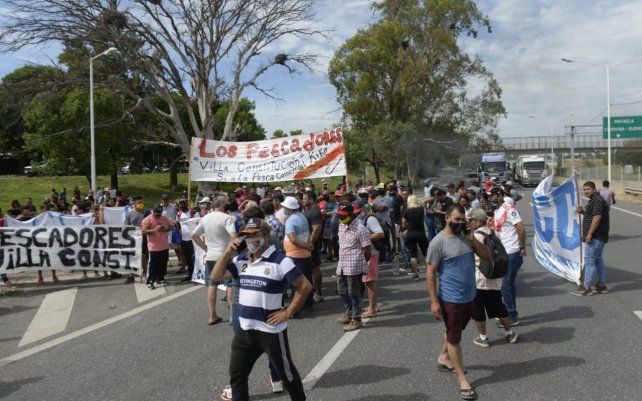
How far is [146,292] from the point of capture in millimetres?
9117

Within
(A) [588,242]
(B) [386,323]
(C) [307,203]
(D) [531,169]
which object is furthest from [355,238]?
(D) [531,169]

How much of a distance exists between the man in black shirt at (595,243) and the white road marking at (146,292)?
22.0ft

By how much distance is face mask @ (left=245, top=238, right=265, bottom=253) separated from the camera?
367cm

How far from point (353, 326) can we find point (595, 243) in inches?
161

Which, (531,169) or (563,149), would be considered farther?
(563,149)

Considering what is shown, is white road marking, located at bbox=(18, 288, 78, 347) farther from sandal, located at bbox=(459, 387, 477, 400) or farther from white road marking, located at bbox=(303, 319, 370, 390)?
sandal, located at bbox=(459, 387, 477, 400)

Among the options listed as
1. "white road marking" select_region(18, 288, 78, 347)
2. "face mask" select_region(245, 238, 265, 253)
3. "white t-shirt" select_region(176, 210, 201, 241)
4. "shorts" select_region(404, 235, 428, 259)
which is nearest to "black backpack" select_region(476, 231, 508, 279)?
"face mask" select_region(245, 238, 265, 253)

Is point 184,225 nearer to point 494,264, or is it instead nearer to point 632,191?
point 494,264

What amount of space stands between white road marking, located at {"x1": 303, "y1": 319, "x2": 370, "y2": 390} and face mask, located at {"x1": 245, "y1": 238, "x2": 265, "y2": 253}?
5.38 feet

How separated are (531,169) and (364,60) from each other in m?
17.9

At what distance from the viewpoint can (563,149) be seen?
3027 inches

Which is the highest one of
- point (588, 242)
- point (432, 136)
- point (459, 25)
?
point (459, 25)

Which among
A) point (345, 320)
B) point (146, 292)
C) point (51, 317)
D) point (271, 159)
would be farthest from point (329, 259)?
point (51, 317)

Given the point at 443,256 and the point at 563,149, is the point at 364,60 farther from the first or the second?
the point at 563,149
